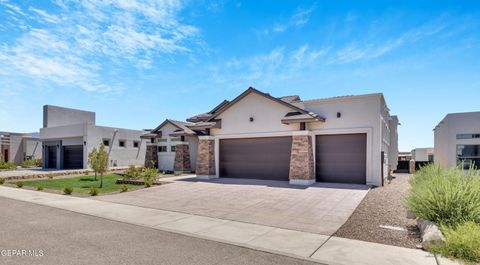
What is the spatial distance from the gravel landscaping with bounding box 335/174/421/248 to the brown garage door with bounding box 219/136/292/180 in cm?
669

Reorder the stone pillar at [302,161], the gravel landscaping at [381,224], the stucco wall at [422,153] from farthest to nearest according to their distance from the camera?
1. the stucco wall at [422,153]
2. the stone pillar at [302,161]
3. the gravel landscaping at [381,224]

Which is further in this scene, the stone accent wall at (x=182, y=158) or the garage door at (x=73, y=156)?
the garage door at (x=73, y=156)

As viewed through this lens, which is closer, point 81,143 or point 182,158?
point 182,158

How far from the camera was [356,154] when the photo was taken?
51.1 feet

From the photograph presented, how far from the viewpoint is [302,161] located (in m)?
15.8

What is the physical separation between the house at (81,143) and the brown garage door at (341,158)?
2561 cm

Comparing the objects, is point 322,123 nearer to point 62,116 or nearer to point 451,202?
point 451,202

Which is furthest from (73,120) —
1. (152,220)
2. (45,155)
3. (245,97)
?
(152,220)

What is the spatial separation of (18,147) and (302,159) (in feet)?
146

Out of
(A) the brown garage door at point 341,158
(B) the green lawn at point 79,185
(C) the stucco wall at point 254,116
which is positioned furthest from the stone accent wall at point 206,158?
(A) the brown garage door at point 341,158

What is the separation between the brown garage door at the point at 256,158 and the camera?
17375mm

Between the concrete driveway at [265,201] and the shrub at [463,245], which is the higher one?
the shrub at [463,245]

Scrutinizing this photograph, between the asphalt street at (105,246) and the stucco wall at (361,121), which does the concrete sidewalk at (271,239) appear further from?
the stucco wall at (361,121)

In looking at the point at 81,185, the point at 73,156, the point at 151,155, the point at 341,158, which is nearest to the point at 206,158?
the point at 81,185
